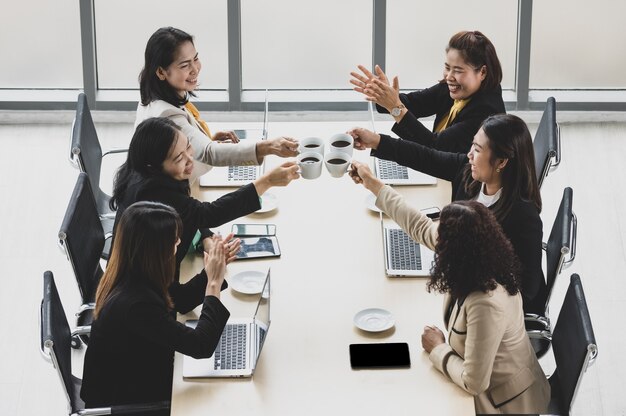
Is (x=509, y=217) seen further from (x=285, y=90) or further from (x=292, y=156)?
(x=285, y=90)

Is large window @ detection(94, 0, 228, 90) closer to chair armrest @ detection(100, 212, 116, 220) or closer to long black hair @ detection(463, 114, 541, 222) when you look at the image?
chair armrest @ detection(100, 212, 116, 220)

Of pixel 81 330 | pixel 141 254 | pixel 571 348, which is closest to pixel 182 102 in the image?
pixel 81 330

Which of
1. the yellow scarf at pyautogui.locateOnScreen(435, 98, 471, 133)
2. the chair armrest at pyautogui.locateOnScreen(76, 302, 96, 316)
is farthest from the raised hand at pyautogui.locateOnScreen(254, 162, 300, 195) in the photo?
the yellow scarf at pyautogui.locateOnScreen(435, 98, 471, 133)

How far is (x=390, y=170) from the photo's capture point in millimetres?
4805

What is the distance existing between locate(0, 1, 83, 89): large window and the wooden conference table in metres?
2.24

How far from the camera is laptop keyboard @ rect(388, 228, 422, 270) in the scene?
408 centimetres

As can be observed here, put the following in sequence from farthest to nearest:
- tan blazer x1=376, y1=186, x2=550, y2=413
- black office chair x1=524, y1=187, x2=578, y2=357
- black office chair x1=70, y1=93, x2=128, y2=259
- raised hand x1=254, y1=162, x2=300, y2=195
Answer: black office chair x1=70, y1=93, x2=128, y2=259 → raised hand x1=254, y1=162, x2=300, y2=195 → black office chair x1=524, y1=187, x2=578, y2=357 → tan blazer x1=376, y1=186, x2=550, y2=413

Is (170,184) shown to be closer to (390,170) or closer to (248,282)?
(248,282)

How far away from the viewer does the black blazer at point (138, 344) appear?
132 inches

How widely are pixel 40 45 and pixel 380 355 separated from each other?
152 inches

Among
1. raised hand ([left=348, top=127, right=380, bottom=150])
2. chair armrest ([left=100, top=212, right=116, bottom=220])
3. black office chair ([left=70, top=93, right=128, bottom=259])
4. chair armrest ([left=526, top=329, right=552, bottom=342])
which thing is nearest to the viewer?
chair armrest ([left=526, top=329, right=552, bottom=342])

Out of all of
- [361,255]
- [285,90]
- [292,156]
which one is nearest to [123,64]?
[285,90]

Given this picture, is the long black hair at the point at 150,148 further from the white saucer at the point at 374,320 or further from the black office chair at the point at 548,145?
the black office chair at the point at 548,145

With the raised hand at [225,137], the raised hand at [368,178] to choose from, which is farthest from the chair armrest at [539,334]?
the raised hand at [225,137]
